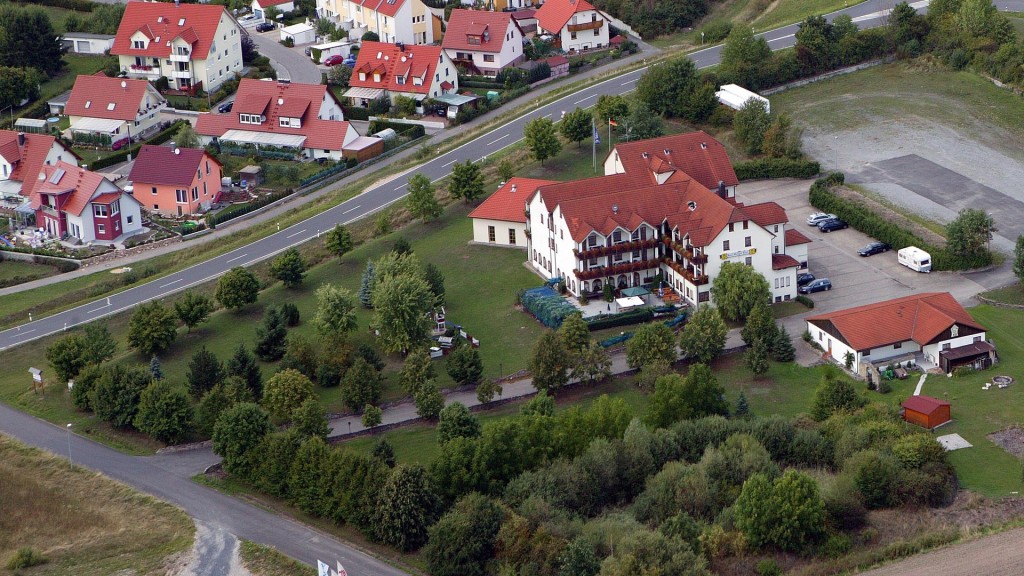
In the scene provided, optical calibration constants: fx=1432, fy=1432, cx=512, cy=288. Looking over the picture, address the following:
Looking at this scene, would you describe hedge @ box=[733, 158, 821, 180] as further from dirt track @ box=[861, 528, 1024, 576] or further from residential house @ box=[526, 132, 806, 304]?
dirt track @ box=[861, 528, 1024, 576]

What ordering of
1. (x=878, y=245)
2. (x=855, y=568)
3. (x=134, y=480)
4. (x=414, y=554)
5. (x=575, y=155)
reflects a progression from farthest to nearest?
(x=575, y=155), (x=878, y=245), (x=134, y=480), (x=414, y=554), (x=855, y=568)

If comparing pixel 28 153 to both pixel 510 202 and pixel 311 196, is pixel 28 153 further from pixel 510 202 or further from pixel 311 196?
pixel 510 202

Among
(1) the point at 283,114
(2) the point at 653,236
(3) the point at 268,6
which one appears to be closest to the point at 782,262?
(2) the point at 653,236

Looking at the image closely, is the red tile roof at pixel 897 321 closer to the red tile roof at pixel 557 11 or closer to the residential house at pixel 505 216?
the residential house at pixel 505 216

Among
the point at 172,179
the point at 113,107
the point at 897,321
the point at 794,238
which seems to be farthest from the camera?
the point at 113,107

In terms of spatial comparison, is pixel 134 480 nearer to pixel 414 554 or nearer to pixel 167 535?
pixel 167 535

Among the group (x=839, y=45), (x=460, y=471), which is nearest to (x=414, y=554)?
(x=460, y=471)
